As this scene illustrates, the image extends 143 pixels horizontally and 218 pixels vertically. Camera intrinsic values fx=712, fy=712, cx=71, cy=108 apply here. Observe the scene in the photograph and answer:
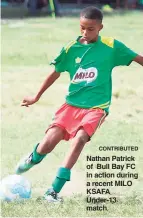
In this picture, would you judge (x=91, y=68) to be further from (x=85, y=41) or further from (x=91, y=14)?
(x=91, y=14)

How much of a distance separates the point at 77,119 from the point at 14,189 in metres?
0.73

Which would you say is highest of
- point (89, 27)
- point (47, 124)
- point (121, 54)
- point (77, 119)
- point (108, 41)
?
point (89, 27)

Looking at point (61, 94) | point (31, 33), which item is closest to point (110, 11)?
point (31, 33)

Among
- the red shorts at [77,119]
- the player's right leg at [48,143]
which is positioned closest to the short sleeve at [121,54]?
the red shorts at [77,119]

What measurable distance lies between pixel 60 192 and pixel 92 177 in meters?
0.48

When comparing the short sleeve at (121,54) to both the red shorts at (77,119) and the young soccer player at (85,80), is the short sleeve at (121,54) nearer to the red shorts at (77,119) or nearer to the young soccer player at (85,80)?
the young soccer player at (85,80)

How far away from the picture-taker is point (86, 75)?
18.3ft

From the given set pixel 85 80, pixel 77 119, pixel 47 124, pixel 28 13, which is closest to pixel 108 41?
pixel 85 80

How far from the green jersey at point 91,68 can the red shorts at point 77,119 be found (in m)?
0.05

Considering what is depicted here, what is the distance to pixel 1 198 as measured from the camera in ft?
17.7

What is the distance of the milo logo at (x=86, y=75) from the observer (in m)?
5.57

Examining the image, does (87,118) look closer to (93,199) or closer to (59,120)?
(59,120)

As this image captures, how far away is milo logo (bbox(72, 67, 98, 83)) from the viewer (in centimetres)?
557

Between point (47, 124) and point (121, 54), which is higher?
point (121, 54)
